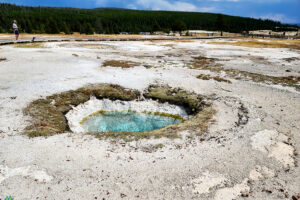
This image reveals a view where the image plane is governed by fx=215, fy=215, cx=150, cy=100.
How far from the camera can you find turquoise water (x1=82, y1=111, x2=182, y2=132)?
14094 millimetres

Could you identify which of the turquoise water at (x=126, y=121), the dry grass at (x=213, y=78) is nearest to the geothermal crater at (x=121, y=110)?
the turquoise water at (x=126, y=121)

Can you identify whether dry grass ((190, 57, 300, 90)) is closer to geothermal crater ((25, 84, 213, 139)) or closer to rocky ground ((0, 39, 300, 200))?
rocky ground ((0, 39, 300, 200))

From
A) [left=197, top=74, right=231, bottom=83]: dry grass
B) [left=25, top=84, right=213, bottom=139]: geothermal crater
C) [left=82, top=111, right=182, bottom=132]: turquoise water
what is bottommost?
[left=82, top=111, right=182, bottom=132]: turquoise water

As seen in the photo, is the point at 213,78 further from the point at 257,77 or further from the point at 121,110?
the point at 121,110

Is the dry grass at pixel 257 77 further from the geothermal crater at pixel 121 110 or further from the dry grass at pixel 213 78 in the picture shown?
the geothermal crater at pixel 121 110

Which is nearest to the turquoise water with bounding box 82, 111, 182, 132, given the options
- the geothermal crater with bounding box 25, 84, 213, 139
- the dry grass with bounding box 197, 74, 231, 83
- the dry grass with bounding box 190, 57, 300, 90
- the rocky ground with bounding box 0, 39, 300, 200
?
the geothermal crater with bounding box 25, 84, 213, 139

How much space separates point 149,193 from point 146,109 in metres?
9.50

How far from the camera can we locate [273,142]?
1049 centimetres

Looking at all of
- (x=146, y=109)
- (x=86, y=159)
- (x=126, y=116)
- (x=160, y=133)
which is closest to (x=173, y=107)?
(x=146, y=109)

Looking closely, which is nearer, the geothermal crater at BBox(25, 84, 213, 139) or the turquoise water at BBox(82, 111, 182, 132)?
the geothermal crater at BBox(25, 84, 213, 139)

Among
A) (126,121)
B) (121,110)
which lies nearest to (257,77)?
(121,110)

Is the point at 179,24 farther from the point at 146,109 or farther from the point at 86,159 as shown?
the point at 86,159

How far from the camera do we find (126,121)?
15.2 m

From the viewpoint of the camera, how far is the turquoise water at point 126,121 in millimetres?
14094
